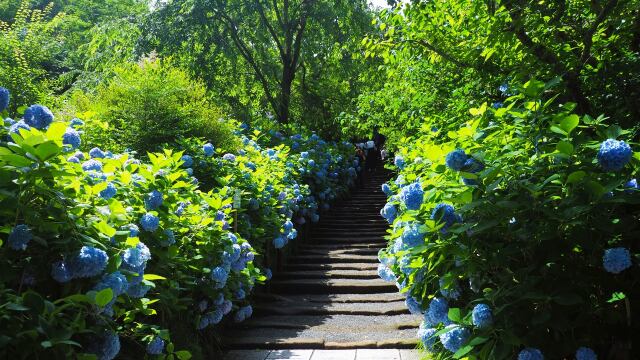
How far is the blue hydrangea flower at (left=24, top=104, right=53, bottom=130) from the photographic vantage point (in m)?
2.44

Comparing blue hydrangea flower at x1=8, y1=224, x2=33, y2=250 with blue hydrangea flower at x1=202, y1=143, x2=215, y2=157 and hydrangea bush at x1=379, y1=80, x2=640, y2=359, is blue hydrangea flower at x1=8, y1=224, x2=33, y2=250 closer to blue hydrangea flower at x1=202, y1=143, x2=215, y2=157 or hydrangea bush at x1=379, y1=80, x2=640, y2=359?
hydrangea bush at x1=379, y1=80, x2=640, y2=359

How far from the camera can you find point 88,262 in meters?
2.05

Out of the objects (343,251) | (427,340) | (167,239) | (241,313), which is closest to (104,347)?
(167,239)

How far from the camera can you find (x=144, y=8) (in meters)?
13.7

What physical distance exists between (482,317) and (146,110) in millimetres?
5411

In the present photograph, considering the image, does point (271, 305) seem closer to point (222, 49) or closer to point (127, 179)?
point (127, 179)

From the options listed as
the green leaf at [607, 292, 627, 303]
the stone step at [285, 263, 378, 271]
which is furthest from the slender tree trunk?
the green leaf at [607, 292, 627, 303]

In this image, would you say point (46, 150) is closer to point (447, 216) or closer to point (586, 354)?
point (447, 216)

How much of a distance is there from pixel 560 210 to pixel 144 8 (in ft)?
43.6

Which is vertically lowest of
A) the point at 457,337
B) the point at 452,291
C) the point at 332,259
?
the point at 332,259

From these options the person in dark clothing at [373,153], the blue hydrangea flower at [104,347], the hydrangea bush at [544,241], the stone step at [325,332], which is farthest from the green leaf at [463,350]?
the person in dark clothing at [373,153]

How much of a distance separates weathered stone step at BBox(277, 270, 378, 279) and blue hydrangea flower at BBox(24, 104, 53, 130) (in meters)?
5.08

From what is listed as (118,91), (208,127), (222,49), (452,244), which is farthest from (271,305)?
(222,49)

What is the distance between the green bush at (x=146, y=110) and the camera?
6582mm
